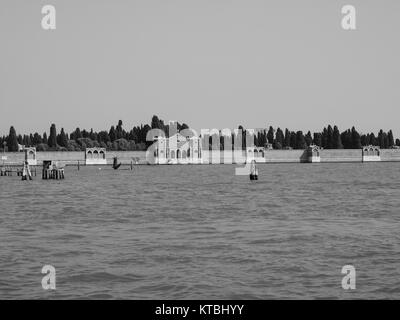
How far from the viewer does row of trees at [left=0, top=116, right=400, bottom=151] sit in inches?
3777

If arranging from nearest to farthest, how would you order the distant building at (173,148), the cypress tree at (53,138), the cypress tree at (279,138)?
the cypress tree at (53,138) → the distant building at (173,148) → the cypress tree at (279,138)

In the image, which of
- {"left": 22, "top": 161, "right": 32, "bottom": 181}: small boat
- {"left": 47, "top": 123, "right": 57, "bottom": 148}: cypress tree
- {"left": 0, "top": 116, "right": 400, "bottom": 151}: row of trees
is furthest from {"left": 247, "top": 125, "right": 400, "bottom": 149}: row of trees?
{"left": 22, "top": 161, "right": 32, "bottom": 181}: small boat

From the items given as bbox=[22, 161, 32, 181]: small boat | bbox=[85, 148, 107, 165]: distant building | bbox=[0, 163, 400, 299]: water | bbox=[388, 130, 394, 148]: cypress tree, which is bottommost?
bbox=[0, 163, 400, 299]: water

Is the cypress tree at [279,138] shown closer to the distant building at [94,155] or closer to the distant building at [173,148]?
the distant building at [173,148]

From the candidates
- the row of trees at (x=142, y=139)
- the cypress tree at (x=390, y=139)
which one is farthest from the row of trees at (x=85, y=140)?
the cypress tree at (x=390, y=139)

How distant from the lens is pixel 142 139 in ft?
331

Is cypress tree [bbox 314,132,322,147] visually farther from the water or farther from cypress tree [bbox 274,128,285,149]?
the water

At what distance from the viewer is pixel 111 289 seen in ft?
29.3

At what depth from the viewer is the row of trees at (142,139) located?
95.9 m

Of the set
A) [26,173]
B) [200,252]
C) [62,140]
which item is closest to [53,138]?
[62,140]

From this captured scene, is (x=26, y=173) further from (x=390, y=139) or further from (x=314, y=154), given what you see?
(x=390, y=139)

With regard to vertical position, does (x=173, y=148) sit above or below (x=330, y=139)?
below

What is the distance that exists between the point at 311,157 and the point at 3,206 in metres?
82.0
